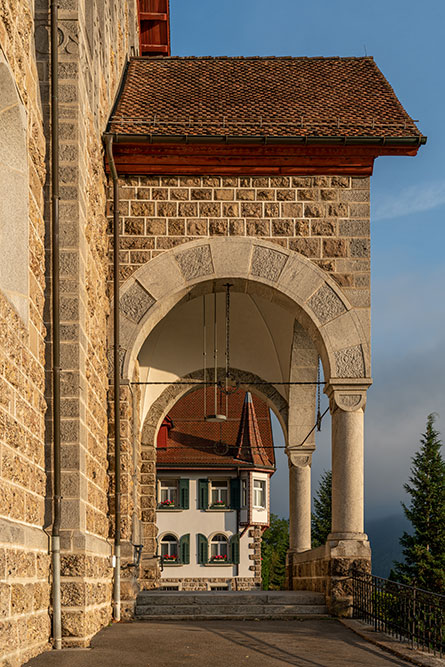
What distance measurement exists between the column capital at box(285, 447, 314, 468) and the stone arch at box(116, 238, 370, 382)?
7040mm

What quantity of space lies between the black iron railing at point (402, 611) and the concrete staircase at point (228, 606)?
87 cm

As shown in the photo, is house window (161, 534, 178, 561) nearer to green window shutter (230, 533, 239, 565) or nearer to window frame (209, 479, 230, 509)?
window frame (209, 479, 230, 509)

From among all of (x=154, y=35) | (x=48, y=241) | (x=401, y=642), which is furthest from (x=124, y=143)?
(x=154, y=35)

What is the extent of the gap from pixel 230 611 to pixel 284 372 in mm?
7415

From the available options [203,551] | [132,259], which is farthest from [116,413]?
[203,551]

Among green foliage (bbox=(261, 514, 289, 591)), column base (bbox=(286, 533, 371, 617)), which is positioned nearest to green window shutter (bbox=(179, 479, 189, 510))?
green foliage (bbox=(261, 514, 289, 591))

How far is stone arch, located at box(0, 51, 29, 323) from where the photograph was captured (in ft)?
25.7

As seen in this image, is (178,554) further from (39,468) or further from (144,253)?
(39,468)

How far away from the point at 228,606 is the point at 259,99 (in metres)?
7.32

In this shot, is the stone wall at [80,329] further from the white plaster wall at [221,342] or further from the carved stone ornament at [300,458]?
the carved stone ornament at [300,458]

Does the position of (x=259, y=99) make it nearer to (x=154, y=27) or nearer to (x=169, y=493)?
(x=154, y=27)

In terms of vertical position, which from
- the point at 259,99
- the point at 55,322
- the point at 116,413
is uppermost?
the point at 259,99

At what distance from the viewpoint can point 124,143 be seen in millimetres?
12734

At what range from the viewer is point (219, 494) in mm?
40094
